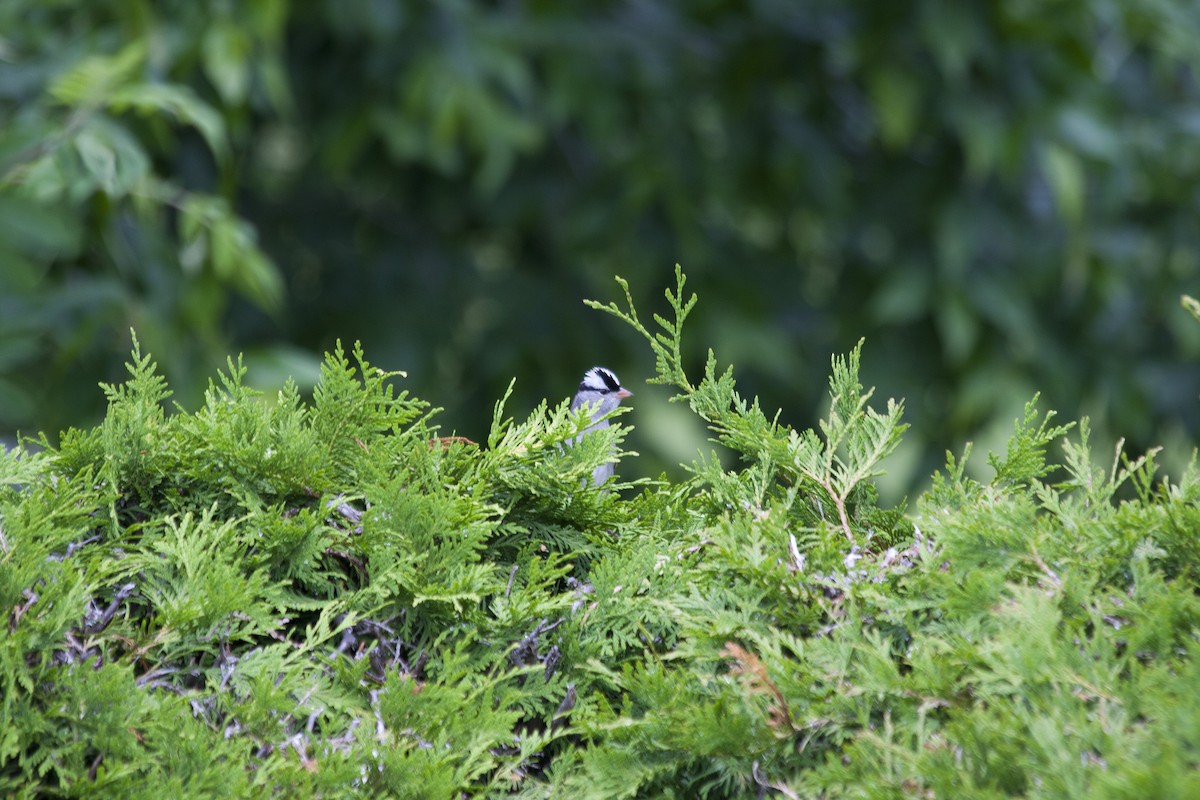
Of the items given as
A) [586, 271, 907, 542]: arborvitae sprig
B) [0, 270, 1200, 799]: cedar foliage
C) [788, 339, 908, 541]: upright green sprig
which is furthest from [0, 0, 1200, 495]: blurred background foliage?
[788, 339, 908, 541]: upright green sprig

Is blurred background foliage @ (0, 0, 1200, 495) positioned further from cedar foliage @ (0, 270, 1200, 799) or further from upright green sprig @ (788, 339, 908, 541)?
upright green sprig @ (788, 339, 908, 541)

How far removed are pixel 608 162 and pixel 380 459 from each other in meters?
5.36

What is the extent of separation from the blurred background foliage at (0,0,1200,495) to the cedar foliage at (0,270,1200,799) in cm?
347

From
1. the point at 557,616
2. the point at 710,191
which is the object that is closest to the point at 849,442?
the point at 557,616

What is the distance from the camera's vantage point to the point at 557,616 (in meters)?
2.34

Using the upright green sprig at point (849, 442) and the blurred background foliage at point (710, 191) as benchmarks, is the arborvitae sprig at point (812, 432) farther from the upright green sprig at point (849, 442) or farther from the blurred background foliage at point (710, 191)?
the blurred background foliage at point (710, 191)

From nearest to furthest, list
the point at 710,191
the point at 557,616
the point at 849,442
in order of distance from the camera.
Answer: the point at 557,616 → the point at 849,442 → the point at 710,191

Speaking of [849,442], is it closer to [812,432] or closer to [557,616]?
[812,432]

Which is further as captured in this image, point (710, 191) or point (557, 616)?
point (710, 191)

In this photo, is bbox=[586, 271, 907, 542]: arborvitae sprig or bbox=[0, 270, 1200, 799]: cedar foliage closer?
bbox=[0, 270, 1200, 799]: cedar foliage

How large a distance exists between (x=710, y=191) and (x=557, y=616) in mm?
5289

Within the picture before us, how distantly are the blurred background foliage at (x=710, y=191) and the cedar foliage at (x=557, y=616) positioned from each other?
11.4ft

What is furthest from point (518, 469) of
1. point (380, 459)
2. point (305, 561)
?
point (305, 561)

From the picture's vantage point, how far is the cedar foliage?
189 cm
